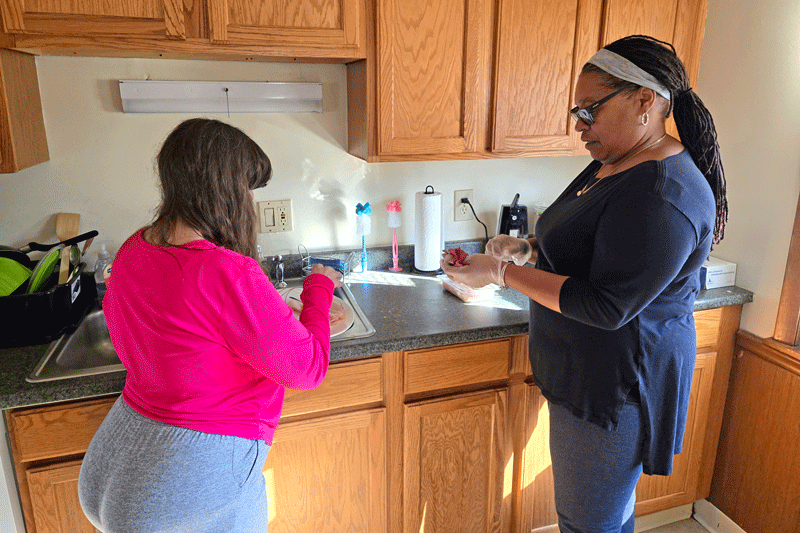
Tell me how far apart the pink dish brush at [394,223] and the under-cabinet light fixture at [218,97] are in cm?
41

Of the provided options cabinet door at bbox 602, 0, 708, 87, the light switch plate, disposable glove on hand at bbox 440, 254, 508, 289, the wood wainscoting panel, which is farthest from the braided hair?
the light switch plate

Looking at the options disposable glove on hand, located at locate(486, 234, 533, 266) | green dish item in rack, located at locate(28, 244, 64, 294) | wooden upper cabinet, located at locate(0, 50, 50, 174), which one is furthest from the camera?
disposable glove on hand, located at locate(486, 234, 533, 266)

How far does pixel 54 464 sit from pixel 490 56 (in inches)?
62.1

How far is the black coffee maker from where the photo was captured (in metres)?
2.11

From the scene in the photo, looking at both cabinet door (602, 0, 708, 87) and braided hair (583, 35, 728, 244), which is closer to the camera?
braided hair (583, 35, 728, 244)

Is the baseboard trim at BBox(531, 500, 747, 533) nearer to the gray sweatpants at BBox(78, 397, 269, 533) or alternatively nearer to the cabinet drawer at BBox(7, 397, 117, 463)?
the gray sweatpants at BBox(78, 397, 269, 533)

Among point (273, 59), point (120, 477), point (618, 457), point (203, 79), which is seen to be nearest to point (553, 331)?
point (618, 457)

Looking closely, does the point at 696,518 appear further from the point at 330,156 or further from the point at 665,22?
the point at 330,156

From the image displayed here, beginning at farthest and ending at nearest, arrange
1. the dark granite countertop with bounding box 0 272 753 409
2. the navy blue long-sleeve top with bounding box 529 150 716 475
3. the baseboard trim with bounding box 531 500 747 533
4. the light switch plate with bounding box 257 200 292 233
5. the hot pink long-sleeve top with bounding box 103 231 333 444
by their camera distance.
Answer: the baseboard trim with bounding box 531 500 747 533 < the light switch plate with bounding box 257 200 292 233 < the dark granite countertop with bounding box 0 272 753 409 < the navy blue long-sleeve top with bounding box 529 150 716 475 < the hot pink long-sleeve top with bounding box 103 231 333 444

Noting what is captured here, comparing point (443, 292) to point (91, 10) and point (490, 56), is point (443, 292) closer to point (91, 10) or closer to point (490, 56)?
point (490, 56)

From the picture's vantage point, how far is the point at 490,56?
169 centimetres

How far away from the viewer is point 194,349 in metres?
1.01

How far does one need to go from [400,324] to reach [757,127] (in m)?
1.30

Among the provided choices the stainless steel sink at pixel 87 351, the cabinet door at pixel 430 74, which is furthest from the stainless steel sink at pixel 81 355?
the cabinet door at pixel 430 74
